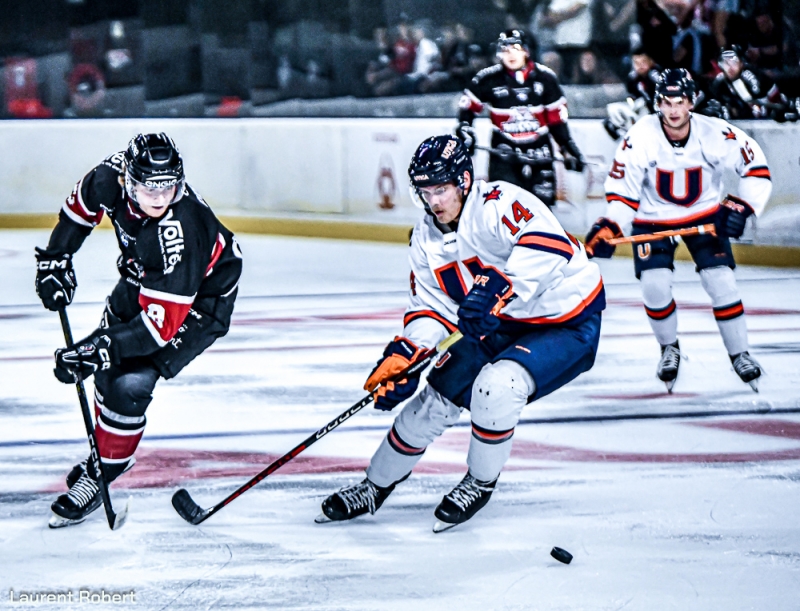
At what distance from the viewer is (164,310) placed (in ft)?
9.43

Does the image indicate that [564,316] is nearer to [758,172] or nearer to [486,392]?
[486,392]

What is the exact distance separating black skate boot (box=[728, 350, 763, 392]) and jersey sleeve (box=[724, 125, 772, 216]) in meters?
0.50

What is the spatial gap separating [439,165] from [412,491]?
90 cm

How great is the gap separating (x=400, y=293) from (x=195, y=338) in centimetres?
336

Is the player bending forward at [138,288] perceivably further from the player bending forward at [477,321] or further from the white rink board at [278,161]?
the white rink board at [278,161]

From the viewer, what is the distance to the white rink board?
25.0 feet

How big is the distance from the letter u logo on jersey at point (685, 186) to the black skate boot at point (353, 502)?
1886 mm

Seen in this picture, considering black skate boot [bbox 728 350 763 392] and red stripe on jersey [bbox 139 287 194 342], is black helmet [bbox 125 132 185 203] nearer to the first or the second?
red stripe on jersey [bbox 139 287 194 342]

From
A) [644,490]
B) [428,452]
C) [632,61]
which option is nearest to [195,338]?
[428,452]

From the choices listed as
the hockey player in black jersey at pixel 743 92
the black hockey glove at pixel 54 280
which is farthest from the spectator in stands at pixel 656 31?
the black hockey glove at pixel 54 280

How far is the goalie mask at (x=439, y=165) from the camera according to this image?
9.39ft

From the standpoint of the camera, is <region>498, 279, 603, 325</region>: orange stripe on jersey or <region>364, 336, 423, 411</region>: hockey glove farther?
<region>498, 279, 603, 325</region>: orange stripe on jersey

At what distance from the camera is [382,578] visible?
2666 mm

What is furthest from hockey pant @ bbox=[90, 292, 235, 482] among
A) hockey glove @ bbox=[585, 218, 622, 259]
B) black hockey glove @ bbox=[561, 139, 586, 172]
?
black hockey glove @ bbox=[561, 139, 586, 172]
